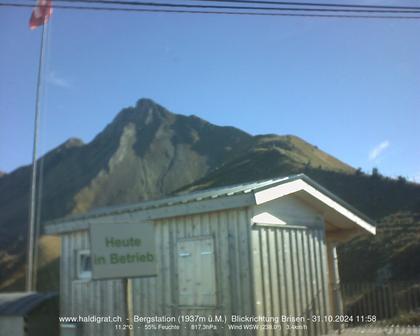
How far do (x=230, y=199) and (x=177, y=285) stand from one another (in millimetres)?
2181

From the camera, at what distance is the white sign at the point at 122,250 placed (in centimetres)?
616

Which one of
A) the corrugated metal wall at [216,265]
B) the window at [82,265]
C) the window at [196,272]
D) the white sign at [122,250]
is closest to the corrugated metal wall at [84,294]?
the window at [82,265]

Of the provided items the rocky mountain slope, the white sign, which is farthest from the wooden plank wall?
the rocky mountain slope

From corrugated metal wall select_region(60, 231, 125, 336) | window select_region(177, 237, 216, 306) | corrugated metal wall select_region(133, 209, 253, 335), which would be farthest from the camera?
corrugated metal wall select_region(60, 231, 125, 336)

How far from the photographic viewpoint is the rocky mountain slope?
54.9m

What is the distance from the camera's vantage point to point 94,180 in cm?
8306

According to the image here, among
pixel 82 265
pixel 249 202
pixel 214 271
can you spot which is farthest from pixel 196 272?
pixel 82 265

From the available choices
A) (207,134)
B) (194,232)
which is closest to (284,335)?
(194,232)

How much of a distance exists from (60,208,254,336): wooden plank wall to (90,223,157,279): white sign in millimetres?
3615

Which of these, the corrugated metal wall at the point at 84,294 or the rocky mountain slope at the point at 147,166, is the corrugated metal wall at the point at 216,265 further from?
the rocky mountain slope at the point at 147,166

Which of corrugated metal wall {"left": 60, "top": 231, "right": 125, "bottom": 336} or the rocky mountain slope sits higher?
the rocky mountain slope

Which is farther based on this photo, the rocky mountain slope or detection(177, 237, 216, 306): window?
the rocky mountain slope

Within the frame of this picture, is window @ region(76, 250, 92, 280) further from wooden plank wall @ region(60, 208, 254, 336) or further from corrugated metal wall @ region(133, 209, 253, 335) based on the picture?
corrugated metal wall @ region(133, 209, 253, 335)

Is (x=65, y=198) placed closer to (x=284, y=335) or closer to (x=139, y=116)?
(x=139, y=116)
